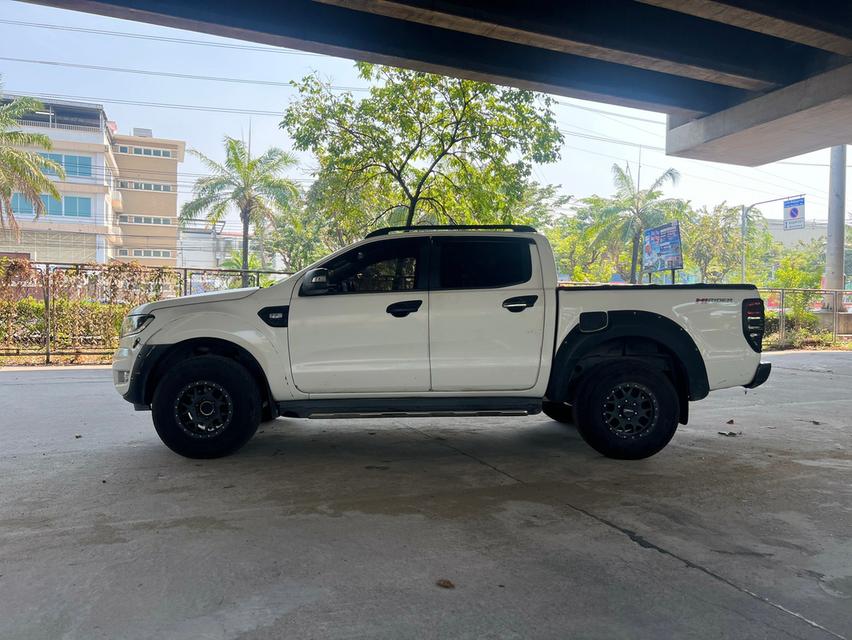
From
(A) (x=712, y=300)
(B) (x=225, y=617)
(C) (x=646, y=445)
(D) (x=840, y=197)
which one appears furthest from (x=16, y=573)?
(D) (x=840, y=197)

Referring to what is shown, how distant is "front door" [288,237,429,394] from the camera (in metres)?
5.98

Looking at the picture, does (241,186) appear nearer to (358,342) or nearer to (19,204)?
(19,204)

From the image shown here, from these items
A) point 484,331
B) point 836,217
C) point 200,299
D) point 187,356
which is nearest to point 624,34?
point 484,331

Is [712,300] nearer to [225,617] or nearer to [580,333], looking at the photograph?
[580,333]

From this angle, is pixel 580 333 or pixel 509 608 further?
pixel 580 333

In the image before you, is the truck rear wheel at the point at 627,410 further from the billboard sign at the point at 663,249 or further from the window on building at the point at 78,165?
the window on building at the point at 78,165

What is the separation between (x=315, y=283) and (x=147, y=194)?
196 ft

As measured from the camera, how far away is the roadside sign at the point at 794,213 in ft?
117

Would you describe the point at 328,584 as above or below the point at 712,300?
below

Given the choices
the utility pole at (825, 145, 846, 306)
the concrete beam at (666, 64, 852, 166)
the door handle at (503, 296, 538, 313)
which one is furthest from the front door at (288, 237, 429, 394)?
the utility pole at (825, 145, 846, 306)

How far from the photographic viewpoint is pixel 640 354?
20.6 feet

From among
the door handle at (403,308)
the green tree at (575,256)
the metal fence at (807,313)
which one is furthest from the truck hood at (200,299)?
the green tree at (575,256)

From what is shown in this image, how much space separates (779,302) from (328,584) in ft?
74.6

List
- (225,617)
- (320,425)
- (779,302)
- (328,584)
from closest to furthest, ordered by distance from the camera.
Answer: (225,617), (328,584), (320,425), (779,302)
